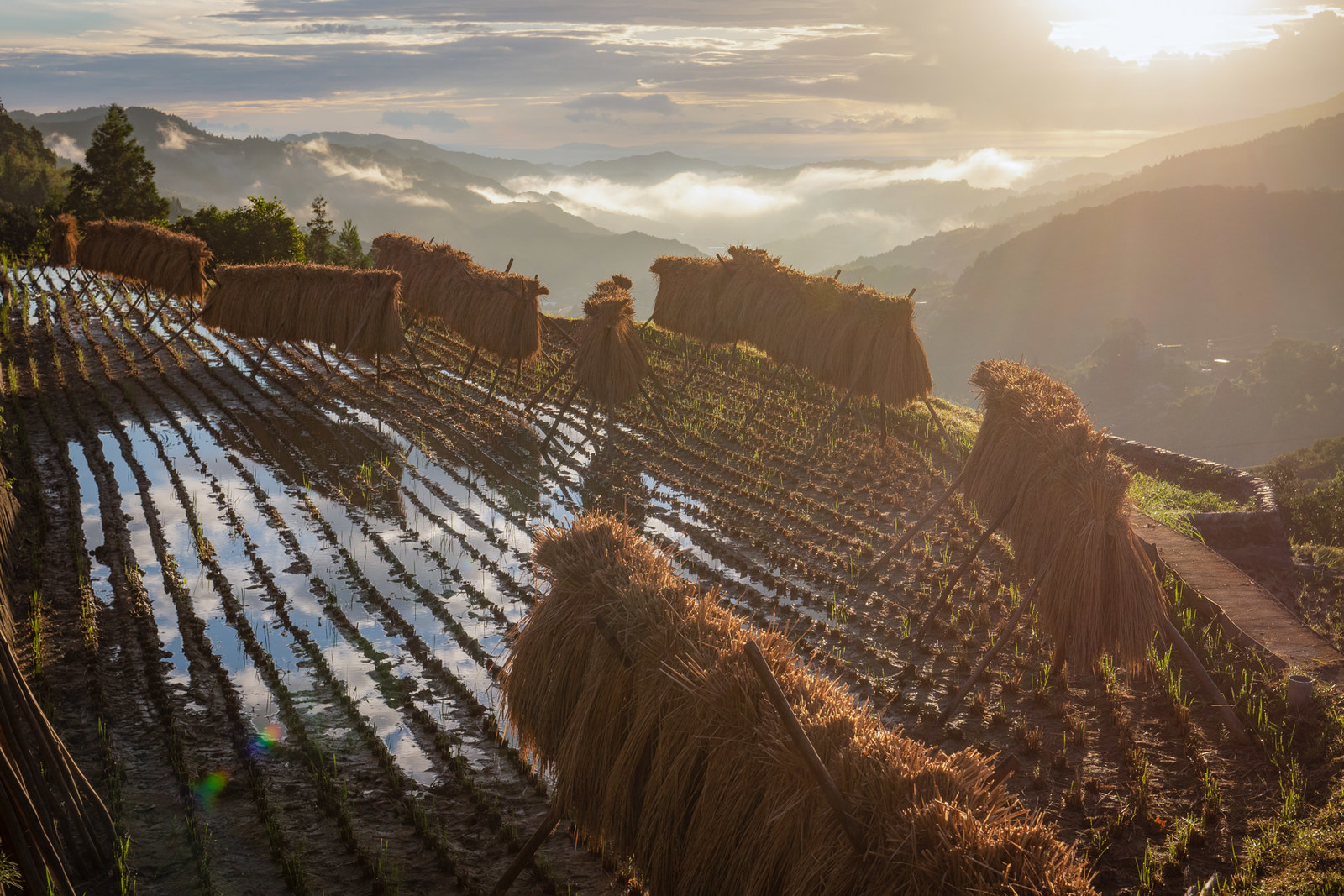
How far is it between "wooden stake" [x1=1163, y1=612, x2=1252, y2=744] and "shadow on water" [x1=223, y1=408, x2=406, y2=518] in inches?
371

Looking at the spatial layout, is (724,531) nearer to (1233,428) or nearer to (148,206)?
(148,206)

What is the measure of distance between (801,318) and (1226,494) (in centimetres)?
860

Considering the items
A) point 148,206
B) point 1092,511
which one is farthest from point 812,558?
point 148,206

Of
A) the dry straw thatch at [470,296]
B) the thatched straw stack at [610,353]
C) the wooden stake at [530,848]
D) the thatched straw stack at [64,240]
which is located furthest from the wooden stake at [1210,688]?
the thatched straw stack at [64,240]

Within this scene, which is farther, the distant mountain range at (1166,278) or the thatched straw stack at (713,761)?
the distant mountain range at (1166,278)

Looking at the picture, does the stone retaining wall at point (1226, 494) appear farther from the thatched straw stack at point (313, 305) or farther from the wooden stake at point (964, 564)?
the thatched straw stack at point (313, 305)

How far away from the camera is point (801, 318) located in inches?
632

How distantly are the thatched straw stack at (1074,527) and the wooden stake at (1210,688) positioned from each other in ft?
1.16

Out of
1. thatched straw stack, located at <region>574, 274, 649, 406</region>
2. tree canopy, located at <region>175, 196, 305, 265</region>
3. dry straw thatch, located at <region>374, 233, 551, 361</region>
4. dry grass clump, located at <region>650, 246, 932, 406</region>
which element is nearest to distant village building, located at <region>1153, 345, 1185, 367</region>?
dry grass clump, located at <region>650, 246, 932, 406</region>

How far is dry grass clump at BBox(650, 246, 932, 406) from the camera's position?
A: 14266 mm

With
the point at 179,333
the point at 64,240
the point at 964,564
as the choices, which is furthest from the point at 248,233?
the point at 964,564

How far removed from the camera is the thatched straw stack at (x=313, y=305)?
17.3 meters

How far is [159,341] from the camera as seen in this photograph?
70.2 feet

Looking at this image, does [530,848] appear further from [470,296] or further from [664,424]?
[470,296]
